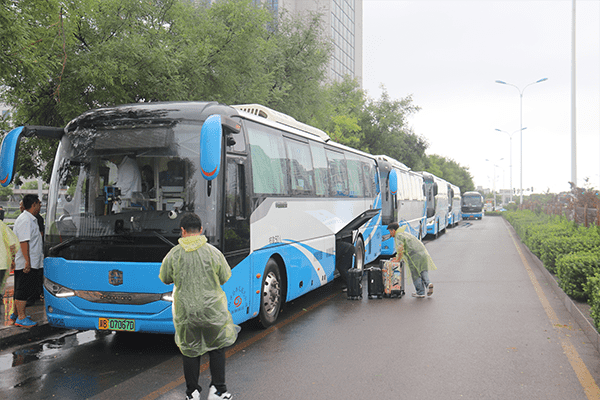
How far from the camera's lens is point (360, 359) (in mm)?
6316

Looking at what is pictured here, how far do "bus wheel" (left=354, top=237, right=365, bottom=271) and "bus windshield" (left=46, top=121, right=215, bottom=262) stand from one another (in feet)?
24.2

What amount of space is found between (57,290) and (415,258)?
6649 mm

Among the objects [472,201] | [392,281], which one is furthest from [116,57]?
[472,201]

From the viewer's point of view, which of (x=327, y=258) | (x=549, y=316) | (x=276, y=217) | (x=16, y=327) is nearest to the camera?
(x=16, y=327)

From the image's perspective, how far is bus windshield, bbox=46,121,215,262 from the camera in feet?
20.5

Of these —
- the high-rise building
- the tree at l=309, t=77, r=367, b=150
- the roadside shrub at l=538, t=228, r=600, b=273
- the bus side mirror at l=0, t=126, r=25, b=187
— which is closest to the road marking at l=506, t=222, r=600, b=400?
the roadside shrub at l=538, t=228, r=600, b=273

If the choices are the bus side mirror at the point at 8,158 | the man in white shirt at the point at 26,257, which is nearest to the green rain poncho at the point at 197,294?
the bus side mirror at the point at 8,158

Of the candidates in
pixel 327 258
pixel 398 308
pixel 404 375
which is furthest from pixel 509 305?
pixel 404 375

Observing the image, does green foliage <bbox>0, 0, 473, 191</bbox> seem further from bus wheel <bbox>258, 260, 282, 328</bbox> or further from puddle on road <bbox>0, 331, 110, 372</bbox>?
bus wheel <bbox>258, 260, 282, 328</bbox>

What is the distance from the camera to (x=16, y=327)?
7.47 m

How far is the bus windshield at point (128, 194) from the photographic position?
626 centimetres

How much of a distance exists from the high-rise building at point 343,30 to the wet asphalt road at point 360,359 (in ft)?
251

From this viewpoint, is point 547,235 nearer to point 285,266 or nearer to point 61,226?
point 285,266

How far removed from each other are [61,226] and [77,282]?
73 centimetres
